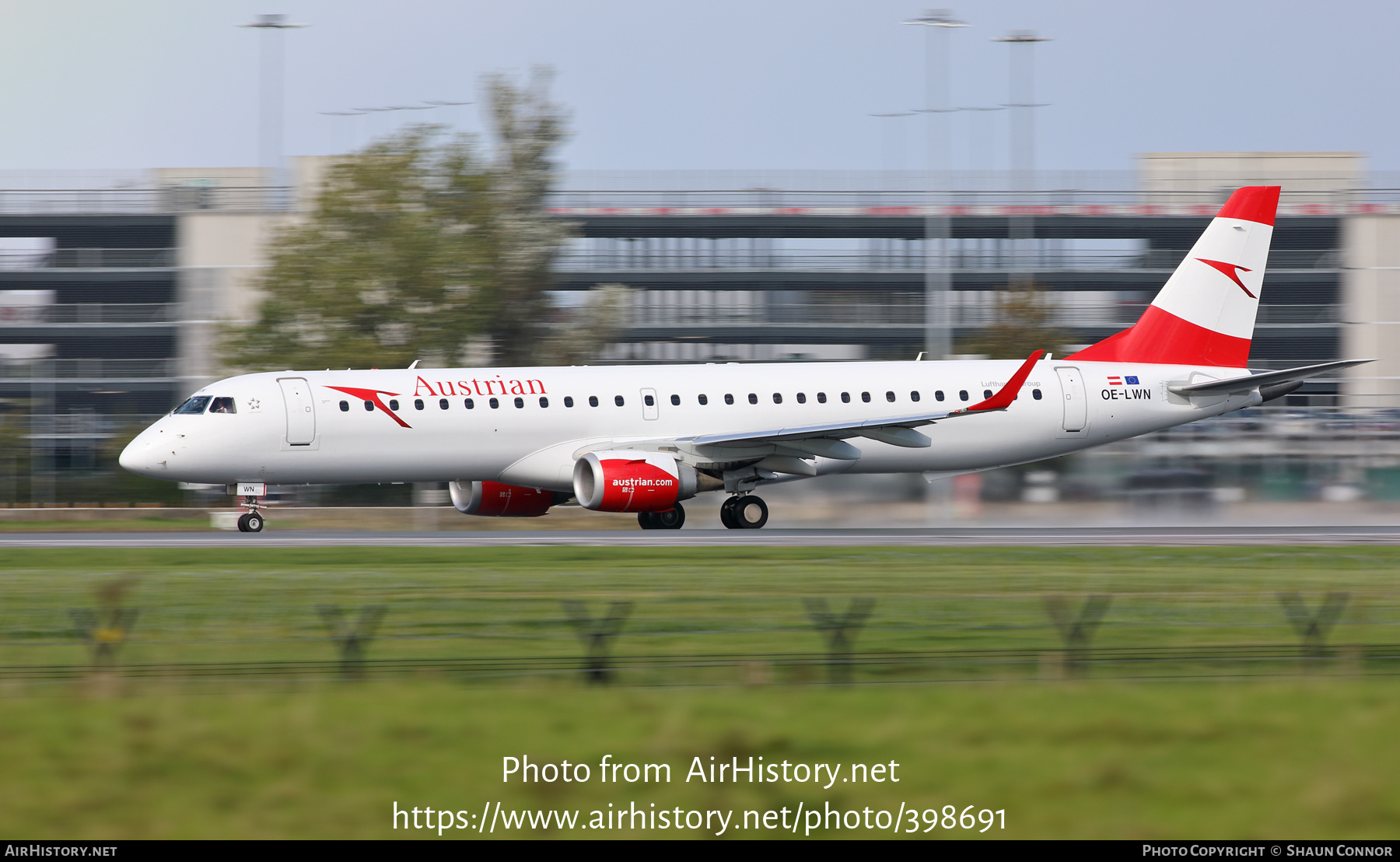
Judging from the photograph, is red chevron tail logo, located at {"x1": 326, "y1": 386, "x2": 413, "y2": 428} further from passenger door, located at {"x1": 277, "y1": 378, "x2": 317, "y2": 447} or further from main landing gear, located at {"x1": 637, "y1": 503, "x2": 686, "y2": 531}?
main landing gear, located at {"x1": 637, "y1": 503, "x2": 686, "y2": 531}

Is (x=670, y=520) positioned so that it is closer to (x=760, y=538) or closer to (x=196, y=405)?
(x=760, y=538)

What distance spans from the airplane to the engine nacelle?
38mm

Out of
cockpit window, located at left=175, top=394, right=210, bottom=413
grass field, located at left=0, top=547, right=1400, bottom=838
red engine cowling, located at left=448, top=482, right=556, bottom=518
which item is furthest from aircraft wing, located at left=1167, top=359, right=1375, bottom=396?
cockpit window, located at left=175, top=394, right=210, bottom=413

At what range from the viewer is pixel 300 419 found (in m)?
32.6

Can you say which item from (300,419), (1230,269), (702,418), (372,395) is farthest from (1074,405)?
(300,419)

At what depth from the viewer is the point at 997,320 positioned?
65750 mm

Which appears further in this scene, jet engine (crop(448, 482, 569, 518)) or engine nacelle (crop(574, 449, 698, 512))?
jet engine (crop(448, 482, 569, 518))

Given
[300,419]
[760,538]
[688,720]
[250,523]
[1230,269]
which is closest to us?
[688,720]

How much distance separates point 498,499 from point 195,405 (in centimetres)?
667

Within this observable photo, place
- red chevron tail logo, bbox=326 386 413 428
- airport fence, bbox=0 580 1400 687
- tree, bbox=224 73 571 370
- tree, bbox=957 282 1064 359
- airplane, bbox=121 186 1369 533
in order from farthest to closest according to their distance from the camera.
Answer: tree, bbox=957 282 1064 359
tree, bbox=224 73 571 370
red chevron tail logo, bbox=326 386 413 428
airplane, bbox=121 186 1369 533
airport fence, bbox=0 580 1400 687

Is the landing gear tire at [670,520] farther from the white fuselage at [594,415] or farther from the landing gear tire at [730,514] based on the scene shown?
the white fuselage at [594,415]

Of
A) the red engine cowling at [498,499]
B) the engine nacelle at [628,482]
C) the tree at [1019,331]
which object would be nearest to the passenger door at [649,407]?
the engine nacelle at [628,482]

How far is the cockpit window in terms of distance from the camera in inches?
1286

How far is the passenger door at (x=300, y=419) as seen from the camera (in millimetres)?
32562
